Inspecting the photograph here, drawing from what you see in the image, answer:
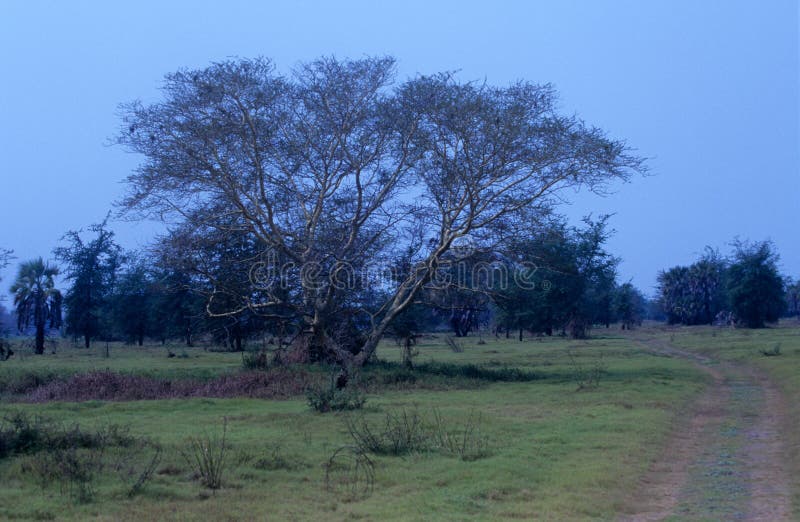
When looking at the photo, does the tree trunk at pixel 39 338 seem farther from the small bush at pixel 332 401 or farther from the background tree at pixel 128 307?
the small bush at pixel 332 401

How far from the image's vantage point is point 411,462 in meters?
11.2

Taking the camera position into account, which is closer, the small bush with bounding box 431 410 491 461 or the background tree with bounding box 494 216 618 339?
the small bush with bounding box 431 410 491 461

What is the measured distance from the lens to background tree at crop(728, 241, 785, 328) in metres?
60.6

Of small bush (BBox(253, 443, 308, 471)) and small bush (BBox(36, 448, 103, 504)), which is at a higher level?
small bush (BBox(36, 448, 103, 504))

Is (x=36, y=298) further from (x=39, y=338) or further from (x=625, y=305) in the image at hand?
(x=625, y=305)

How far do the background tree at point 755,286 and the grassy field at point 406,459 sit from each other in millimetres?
41504

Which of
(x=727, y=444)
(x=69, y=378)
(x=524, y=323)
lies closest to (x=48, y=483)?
(x=727, y=444)

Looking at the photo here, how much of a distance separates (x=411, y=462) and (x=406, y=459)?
0.21 metres

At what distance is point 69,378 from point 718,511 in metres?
19.0

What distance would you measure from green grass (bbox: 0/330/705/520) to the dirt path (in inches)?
14.0

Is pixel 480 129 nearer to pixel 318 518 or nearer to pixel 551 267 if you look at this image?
pixel 551 267

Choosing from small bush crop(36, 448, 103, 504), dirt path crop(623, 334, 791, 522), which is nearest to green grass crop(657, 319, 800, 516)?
dirt path crop(623, 334, 791, 522)

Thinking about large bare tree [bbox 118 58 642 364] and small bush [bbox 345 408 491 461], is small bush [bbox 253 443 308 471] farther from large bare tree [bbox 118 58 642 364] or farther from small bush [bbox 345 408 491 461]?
large bare tree [bbox 118 58 642 364]

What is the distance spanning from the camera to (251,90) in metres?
24.2
